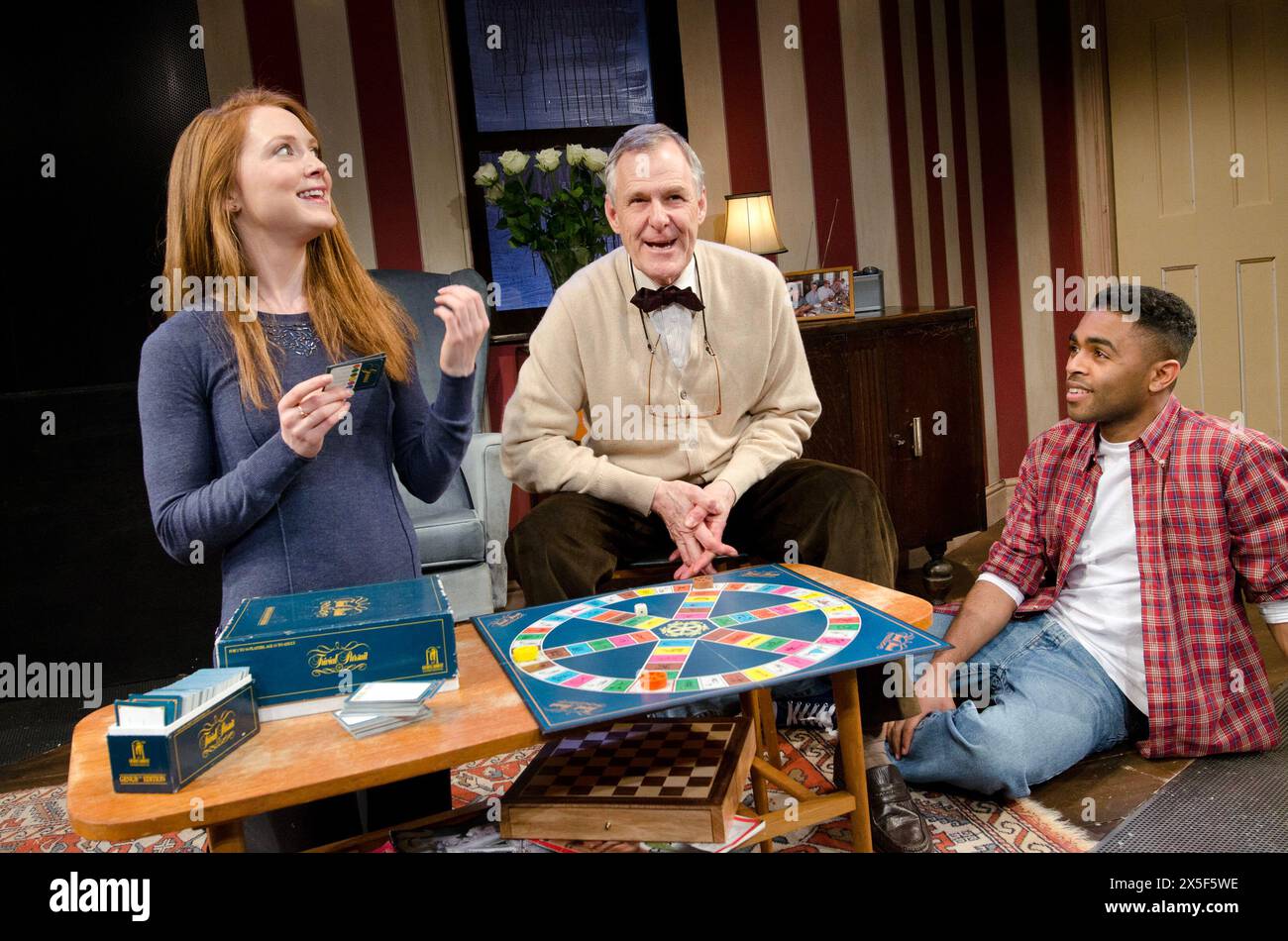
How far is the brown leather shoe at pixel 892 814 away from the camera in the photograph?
2117 mm

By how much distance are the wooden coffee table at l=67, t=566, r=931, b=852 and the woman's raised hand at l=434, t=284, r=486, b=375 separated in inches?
20.3

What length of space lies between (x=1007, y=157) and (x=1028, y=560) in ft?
10.2

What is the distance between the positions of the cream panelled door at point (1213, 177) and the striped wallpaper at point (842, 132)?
0.87 ft

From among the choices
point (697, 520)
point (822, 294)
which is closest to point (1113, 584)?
point (697, 520)

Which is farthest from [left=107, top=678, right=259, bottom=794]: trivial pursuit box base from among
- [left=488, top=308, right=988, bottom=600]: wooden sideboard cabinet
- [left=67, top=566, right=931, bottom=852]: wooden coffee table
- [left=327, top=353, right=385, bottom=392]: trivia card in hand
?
[left=488, top=308, right=988, bottom=600]: wooden sideboard cabinet

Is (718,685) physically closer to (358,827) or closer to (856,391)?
(358,827)

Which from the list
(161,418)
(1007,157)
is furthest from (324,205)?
(1007,157)

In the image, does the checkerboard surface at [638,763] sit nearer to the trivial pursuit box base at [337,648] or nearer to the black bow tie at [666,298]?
the trivial pursuit box base at [337,648]

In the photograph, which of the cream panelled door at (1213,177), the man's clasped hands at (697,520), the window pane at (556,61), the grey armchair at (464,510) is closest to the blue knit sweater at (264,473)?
the man's clasped hands at (697,520)

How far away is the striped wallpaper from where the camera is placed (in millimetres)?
4246

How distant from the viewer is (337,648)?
155 centimetres

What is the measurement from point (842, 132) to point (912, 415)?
148 centimetres

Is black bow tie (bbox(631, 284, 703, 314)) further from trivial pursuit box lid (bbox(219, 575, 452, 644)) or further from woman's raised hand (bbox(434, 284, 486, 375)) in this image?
trivial pursuit box lid (bbox(219, 575, 452, 644))

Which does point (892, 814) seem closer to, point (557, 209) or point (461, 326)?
point (461, 326)
